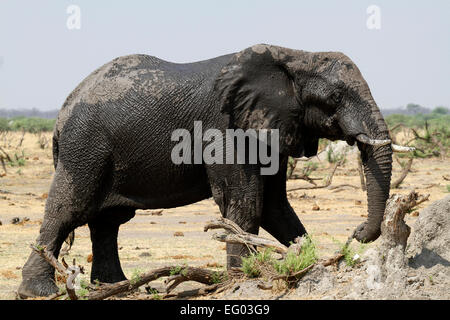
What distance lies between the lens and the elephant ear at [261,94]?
8211mm

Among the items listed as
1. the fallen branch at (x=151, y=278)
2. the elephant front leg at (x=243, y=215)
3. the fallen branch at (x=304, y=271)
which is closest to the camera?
the fallen branch at (x=304, y=271)

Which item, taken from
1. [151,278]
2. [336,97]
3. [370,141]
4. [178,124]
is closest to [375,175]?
[370,141]

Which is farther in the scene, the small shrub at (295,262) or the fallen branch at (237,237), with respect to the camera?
the fallen branch at (237,237)

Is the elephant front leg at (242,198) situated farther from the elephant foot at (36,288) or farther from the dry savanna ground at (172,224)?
the elephant foot at (36,288)

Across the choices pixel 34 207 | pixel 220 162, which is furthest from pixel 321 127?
pixel 34 207

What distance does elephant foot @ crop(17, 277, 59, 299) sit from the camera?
818cm

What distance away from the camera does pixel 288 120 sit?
830 centimetres

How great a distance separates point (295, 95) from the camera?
835 cm

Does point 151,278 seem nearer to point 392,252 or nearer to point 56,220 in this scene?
point 56,220

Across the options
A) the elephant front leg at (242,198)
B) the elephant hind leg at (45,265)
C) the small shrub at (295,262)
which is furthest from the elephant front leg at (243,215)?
the elephant hind leg at (45,265)

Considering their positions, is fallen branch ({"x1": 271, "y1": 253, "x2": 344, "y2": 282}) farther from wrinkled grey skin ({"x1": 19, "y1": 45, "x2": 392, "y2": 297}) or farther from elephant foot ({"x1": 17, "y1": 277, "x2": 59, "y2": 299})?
elephant foot ({"x1": 17, "y1": 277, "x2": 59, "y2": 299})

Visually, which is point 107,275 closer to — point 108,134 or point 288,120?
point 108,134

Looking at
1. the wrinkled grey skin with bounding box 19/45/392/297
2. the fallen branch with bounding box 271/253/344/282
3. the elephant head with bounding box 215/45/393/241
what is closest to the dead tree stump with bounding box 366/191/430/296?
the fallen branch with bounding box 271/253/344/282

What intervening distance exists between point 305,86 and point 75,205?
245 cm
